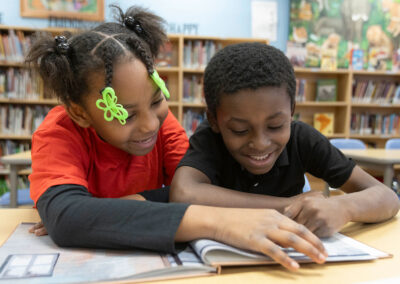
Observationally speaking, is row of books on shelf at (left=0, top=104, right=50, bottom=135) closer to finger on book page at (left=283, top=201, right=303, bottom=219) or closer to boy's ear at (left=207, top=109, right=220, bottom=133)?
boy's ear at (left=207, top=109, right=220, bottom=133)

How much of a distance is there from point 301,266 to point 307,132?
566 millimetres

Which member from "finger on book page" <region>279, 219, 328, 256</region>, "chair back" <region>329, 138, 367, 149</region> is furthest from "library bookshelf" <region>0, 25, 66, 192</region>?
"finger on book page" <region>279, 219, 328, 256</region>

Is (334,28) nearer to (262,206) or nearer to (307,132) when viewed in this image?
(307,132)

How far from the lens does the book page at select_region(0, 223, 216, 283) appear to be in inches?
18.3

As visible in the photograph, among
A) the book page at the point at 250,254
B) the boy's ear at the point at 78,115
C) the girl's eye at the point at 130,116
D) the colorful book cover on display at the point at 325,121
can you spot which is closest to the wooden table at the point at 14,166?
the boy's ear at the point at 78,115

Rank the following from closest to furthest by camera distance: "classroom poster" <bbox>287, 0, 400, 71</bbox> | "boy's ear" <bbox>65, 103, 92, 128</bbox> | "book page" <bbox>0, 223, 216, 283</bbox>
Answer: "book page" <bbox>0, 223, 216, 283</bbox> < "boy's ear" <bbox>65, 103, 92, 128</bbox> < "classroom poster" <bbox>287, 0, 400, 71</bbox>

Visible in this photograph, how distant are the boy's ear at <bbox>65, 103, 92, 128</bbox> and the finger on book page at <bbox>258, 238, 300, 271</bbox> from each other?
0.56 meters

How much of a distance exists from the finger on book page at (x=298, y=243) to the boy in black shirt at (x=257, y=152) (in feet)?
0.46

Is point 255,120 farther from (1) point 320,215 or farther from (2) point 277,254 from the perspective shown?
(2) point 277,254

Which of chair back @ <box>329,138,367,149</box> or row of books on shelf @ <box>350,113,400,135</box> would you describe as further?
row of books on shelf @ <box>350,113,400,135</box>

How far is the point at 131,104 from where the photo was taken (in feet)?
2.66

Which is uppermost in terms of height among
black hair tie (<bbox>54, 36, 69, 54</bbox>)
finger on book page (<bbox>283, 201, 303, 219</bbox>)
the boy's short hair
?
black hair tie (<bbox>54, 36, 69, 54</bbox>)

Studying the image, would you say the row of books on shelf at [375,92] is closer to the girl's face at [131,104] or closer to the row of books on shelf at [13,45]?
the row of books on shelf at [13,45]

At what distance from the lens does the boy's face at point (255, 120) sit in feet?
2.58
